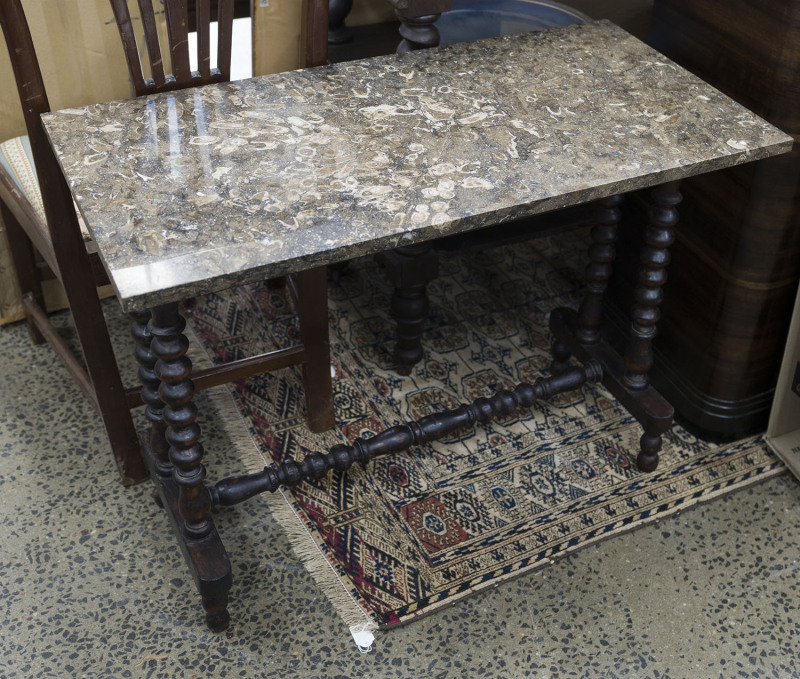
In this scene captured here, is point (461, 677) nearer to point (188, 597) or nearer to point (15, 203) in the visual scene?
Result: point (188, 597)

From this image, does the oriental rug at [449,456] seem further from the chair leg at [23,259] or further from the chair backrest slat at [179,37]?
the chair backrest slat at [179,37]

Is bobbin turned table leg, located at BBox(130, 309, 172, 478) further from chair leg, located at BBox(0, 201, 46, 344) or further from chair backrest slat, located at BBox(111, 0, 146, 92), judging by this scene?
chair leg, located at BBox(0, 201, 46, 344)

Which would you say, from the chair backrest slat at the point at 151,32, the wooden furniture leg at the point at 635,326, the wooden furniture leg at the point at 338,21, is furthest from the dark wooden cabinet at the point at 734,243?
the chair backrest slat at the point at 151,32

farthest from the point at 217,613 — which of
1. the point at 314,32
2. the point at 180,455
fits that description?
the point at 314,32

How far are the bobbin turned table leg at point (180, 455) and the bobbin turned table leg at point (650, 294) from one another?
2.90ft

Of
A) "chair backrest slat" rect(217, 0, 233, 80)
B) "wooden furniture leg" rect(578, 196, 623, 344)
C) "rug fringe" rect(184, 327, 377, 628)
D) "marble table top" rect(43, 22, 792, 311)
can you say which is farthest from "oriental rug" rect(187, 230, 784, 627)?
"chair backrest slat" rect(217, 0, 233, 80)

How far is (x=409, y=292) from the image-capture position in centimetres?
212

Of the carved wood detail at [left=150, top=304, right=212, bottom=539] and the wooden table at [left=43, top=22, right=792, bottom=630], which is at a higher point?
the wooden table at [left=43, top=22, right=792, bottom=630]

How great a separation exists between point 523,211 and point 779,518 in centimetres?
100

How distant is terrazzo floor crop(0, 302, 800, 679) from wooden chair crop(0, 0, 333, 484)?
0.19 metres

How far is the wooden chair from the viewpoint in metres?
1.56

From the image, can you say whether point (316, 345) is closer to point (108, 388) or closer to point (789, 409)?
point (108, 388)

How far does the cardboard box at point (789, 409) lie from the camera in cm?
191

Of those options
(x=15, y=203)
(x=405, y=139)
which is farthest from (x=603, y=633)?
(x=15, y=203)
